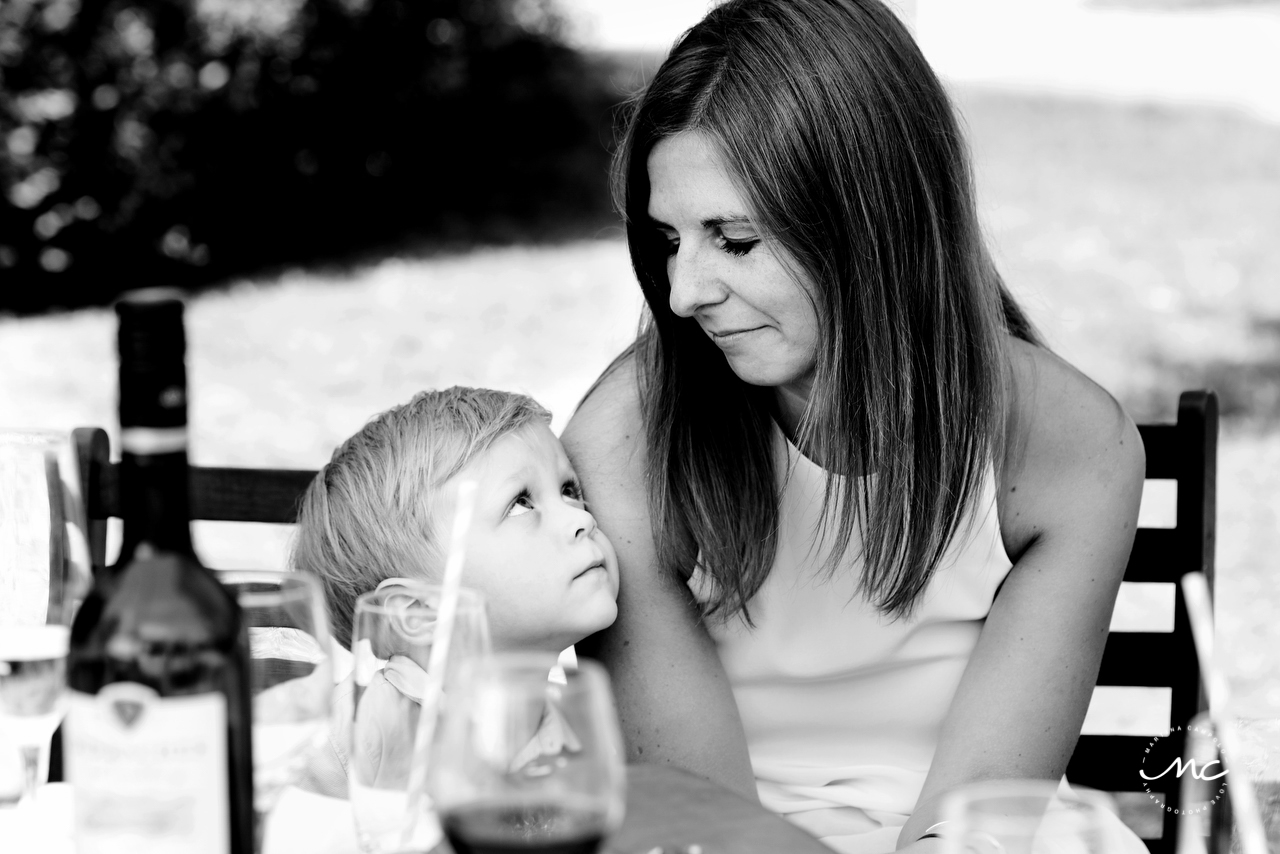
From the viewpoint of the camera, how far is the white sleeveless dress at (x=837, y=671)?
6.52ft

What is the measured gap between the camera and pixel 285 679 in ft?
3.53

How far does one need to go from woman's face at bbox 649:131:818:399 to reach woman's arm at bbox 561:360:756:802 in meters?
0.26

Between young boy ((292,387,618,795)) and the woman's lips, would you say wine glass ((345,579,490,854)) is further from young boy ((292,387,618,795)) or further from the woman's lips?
the woman's lips

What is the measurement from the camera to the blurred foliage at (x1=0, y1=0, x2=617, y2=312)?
6141 millimetres

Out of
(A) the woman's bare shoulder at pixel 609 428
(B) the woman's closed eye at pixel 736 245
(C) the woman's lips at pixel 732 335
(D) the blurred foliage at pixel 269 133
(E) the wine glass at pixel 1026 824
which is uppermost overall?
(D) the blurred foliage at pixel 269 133

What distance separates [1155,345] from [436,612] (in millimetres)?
6159

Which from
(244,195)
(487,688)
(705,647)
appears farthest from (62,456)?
(244,195)

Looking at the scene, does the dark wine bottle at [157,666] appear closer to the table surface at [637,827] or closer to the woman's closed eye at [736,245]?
the table surface at [637,827]

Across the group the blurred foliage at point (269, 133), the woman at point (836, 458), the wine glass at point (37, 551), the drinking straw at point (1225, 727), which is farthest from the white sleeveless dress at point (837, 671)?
the blurred foliage at point (269, 133)

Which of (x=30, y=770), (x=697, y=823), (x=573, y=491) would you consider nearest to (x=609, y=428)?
(x=573, y=491)

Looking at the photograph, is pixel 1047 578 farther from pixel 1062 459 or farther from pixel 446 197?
pixel 446 197

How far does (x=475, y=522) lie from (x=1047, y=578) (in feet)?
2.49

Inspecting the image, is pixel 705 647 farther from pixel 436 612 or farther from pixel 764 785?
pixel 436 612

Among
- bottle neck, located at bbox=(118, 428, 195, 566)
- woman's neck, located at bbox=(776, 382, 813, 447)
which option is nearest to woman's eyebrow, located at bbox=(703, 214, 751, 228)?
woman's neck, located at bbox=(776, 382, 813, 447)
